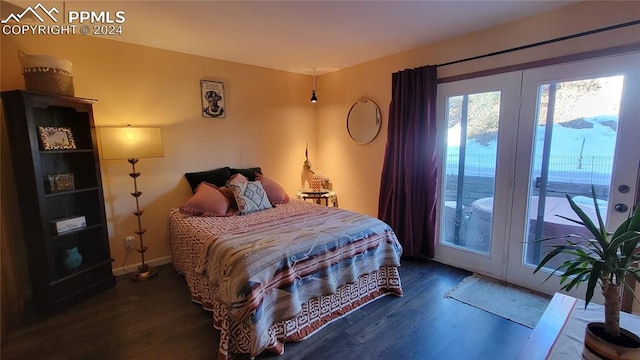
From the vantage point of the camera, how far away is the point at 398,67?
3416mm

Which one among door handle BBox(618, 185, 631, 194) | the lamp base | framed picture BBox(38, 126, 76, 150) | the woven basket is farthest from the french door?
framed picture BBox(38, 126, 76, 150)

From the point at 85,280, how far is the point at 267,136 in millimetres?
2522

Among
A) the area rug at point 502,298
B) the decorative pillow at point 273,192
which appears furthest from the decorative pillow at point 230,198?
the area rug at point 502,298

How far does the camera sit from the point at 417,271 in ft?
10.1

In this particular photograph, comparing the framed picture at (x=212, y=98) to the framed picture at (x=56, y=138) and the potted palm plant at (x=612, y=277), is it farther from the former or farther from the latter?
the potted palm plant at (x=612, y=277)

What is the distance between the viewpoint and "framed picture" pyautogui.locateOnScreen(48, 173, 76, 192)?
2.44 meters

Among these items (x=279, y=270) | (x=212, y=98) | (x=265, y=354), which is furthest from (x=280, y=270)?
(x=212, y=98)

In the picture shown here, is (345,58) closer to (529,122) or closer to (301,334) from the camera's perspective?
(529,122)

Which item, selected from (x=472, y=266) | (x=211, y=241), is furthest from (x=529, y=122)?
(x=211, y=241)

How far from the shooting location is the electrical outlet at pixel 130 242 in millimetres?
3045

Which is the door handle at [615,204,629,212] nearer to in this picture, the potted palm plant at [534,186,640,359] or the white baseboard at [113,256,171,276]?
the potted palm plant at [534,186,640,359]

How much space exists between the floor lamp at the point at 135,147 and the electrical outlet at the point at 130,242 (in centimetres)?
11

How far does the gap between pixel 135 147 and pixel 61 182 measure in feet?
2.09

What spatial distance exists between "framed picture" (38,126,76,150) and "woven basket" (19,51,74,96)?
337 millimetres
